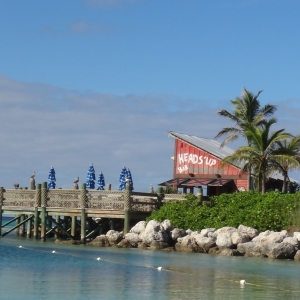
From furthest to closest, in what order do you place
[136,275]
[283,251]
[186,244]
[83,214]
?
[83,214]
[186,244]
[283,251]
[136,275]

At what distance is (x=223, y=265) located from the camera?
29453 mm

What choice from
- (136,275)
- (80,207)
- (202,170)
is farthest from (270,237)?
(202,170)

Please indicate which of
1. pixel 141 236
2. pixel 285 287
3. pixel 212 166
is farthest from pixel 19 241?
pixel 285 287

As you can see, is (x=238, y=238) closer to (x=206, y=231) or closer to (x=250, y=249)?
(x=250, y=249)

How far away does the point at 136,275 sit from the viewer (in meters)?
25.7

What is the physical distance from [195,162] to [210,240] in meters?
13.2

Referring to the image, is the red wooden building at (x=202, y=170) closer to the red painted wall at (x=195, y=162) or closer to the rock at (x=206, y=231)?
the red painted wall at (x=195, y=162)

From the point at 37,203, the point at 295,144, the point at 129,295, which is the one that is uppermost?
the point at 295,144

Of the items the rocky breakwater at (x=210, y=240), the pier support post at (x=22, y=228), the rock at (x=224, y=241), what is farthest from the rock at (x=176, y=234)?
the pier support post at (x=22, y=228)

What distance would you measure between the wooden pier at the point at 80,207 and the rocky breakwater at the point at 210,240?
128 centimetres

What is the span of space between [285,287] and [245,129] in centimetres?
1980

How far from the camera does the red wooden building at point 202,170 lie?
46125 millimetres

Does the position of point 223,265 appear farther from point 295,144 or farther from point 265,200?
point 295,144

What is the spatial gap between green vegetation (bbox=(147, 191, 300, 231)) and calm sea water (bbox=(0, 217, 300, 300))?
3201mm
